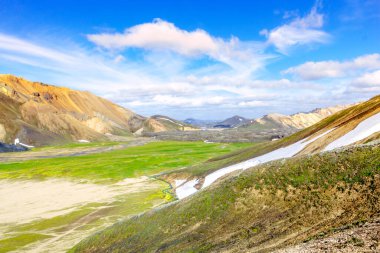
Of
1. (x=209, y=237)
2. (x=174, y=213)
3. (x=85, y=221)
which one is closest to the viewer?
(x=209, y=237)

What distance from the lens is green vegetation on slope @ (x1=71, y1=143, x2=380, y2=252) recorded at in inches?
830

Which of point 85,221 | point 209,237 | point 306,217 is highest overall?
point 306,217

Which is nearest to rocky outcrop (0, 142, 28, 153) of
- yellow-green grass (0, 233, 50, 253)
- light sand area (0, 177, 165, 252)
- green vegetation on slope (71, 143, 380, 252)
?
light sand area (0, 177, 165, 252)

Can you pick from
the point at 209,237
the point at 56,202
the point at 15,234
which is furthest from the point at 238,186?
the point at 56,202

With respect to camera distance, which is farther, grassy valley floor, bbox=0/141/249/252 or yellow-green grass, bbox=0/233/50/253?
grassy valley floor, bbox=0/141/249/252

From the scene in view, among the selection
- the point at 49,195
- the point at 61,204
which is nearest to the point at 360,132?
the point at 61,204

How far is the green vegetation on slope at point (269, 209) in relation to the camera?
69.2 feet

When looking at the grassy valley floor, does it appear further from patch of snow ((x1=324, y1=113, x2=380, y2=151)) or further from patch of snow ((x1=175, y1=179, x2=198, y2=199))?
patch of snow ((x1=324, y1=113, x2=380, y2=151))

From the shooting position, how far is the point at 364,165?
2333 cm

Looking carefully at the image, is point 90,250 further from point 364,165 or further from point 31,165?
point 31,165

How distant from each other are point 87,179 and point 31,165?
5326 centimetres

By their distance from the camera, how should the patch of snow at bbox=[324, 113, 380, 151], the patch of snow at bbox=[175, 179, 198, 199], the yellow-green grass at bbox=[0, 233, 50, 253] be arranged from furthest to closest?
the patch of snow at bbox=[175, 179, 198, 199] → the yellow-green grass at bbox=[0, 233, 50, 253] → the patch of snow at bbox=[324, 113, 380, 151]

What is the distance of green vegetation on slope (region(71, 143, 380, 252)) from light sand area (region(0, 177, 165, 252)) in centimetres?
958

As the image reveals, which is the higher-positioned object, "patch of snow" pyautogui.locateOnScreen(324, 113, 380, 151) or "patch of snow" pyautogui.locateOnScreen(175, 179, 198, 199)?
"patch of snow" pyautogui.locateOnScreen(324, 113, 380, 151)
